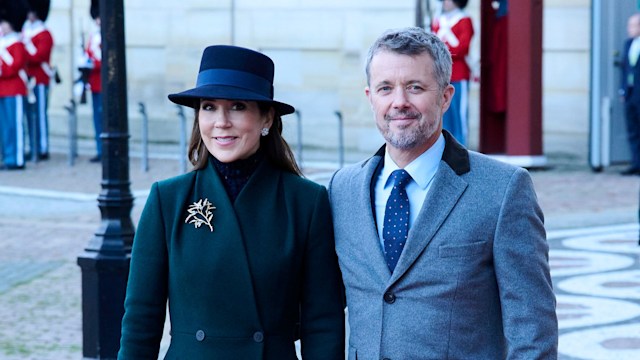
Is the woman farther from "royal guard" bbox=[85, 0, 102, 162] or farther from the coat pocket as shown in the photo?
"royal guard" bbox=[85, 0, 102, 162]

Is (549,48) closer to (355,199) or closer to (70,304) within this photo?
(70,304)

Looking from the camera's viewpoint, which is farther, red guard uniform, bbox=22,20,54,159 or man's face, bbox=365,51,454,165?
red guard uniform, bbox=22,20,54,159

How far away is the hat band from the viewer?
3.71 meters

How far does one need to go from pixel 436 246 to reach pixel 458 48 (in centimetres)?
1228

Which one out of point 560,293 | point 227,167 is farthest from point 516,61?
point 227,167

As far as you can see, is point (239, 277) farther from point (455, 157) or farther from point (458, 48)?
point (458, 48)

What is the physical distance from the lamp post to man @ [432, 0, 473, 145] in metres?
8.69

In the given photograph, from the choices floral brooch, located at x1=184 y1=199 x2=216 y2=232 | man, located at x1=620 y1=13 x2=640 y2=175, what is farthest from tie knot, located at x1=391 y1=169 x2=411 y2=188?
man, located at x1=620 y1=13 x2=640 y2=175

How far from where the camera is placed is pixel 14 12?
17766 mm

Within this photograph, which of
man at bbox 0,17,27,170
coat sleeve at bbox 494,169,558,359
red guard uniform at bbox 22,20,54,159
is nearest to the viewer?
coat sleeve at bbox 494,169,558,359

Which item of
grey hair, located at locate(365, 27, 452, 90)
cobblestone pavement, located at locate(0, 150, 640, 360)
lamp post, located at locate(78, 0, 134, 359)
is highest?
grey hair, located at locate(365, 27, 452, 90)

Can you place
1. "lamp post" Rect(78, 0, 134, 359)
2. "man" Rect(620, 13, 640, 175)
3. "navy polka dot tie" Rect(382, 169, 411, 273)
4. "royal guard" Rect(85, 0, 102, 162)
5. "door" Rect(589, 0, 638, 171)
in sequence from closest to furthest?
"navy polka dot tie" Rect(382, 169, 411, 273) < "lamp post" Rect(78, 0, 134, 359) < "man" Rect(620, 13, 640, 175) < "door" Rect(589, 0, 638, 171) < "royal guard" Rect(85, 0, 102, 162)

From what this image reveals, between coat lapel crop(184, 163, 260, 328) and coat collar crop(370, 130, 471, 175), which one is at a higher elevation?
coat collar crop(370, 130, 471, 175)

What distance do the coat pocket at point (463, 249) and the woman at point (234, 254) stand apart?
0.40m
